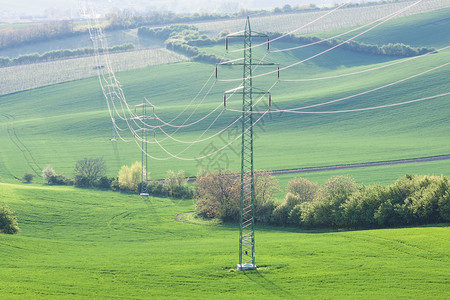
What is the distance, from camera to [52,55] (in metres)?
189

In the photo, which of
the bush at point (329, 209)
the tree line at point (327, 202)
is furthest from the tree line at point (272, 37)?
the bush at point (329, 209)

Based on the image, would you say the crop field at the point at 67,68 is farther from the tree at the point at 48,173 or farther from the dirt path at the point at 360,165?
the dirt path at the point at 360,165

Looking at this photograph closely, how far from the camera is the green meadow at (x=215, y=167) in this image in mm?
45594

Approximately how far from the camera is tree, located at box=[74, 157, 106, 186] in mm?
103875

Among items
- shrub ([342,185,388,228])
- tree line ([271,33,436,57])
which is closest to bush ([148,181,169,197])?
shrub ([342,185,388,228])

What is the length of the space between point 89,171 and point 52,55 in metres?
93.6

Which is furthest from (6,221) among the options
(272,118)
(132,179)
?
(272,118)

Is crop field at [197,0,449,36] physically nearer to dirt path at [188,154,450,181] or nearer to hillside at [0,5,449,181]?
hillside at [0,5,449,181]

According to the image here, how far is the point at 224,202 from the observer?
78125 mm

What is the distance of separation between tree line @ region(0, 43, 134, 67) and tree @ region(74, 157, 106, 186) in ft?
291

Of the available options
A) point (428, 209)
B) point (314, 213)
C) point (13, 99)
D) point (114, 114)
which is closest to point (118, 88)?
point (114, 114)

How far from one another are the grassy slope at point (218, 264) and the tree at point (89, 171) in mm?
31469

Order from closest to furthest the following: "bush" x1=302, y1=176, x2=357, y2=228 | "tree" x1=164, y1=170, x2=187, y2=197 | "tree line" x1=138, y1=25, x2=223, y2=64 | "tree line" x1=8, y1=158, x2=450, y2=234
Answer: "tree line" x1=8, y1=158, x2=450, y2=234, "bush" x1=302, y1=176, x2=357, y2=228, "tree" x1=164, y1=170, x2=187, y2=197, "tree line" x1=138, y1=25, x2=223, y2=64

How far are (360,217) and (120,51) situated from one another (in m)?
137
